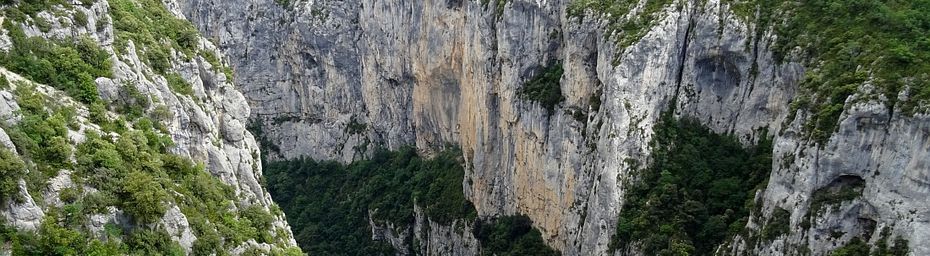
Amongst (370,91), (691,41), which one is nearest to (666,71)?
(691,41)

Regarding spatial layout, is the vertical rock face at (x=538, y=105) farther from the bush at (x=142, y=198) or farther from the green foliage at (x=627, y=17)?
the bush at (x=142, y=198)

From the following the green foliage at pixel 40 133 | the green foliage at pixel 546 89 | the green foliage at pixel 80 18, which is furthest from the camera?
the green foliage at pixel 546 89

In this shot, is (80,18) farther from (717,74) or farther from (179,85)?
(717,74)

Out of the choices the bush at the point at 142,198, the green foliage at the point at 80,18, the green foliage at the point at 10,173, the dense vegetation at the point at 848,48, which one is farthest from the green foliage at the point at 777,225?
the green foliage at the point at 10,173

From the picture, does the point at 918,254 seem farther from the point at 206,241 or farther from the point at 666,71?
the point at 206,241

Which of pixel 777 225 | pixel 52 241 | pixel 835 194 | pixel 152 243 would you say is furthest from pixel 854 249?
pixel 52 241

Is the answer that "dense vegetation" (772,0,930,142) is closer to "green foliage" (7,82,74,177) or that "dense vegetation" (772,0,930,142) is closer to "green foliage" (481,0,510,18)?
"green foliage" (481,0,510,18)

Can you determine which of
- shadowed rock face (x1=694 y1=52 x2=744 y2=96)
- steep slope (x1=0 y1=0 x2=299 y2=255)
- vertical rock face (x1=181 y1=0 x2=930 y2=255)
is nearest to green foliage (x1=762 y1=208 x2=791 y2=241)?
vertical rock face (x1=181 y1=0 x2=930 y2=255)

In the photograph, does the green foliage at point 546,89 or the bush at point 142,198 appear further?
the green foliage at point 546,89
